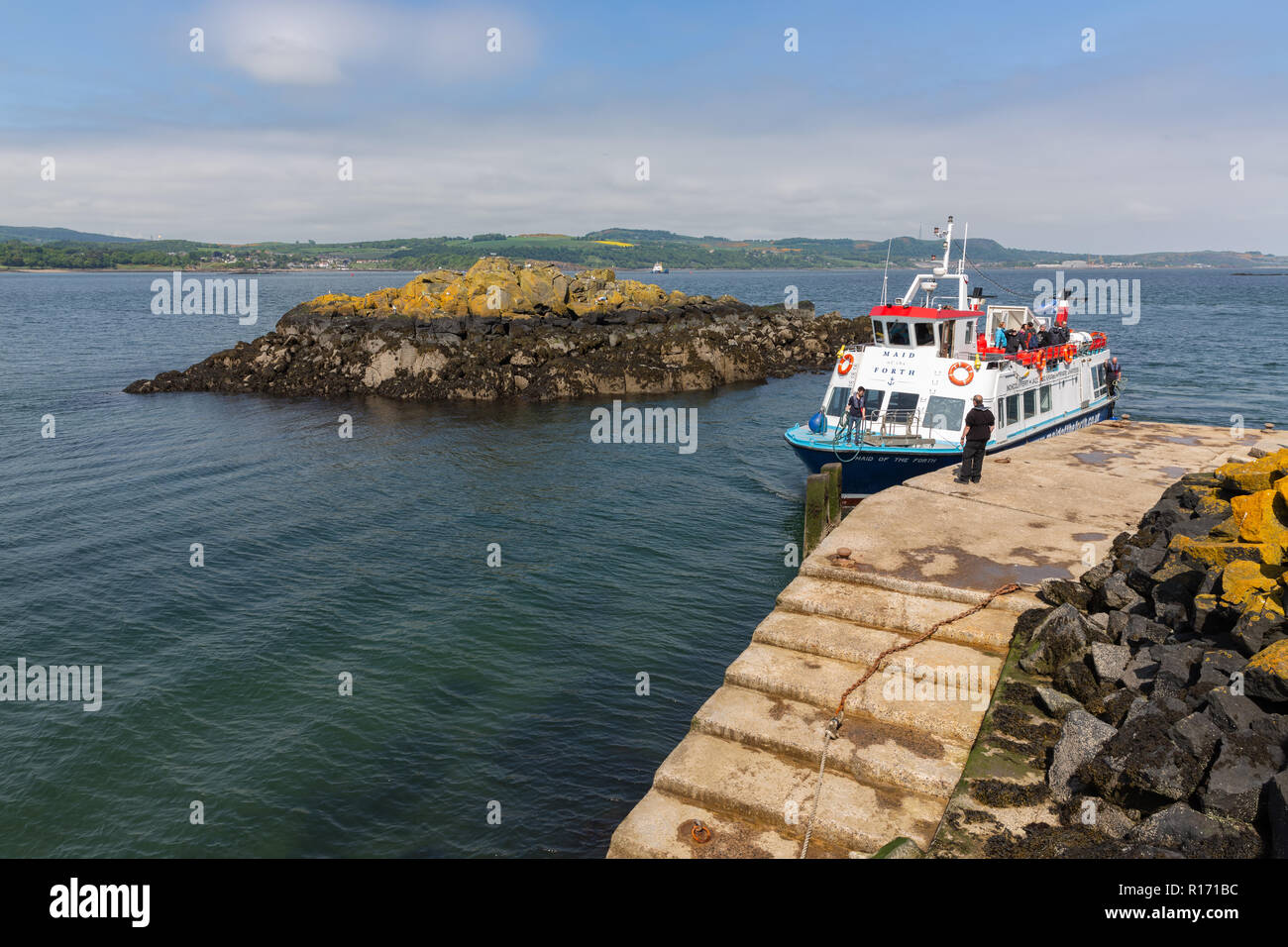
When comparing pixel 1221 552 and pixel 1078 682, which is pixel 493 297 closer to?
pixel 1221 552

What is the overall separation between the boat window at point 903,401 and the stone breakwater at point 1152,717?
1263 centimetres

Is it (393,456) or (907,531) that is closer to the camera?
(907,531)

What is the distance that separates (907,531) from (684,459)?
53.6ft

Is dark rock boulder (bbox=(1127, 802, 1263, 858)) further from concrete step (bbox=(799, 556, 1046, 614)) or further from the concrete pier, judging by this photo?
concrete step (bbox=(799, 556, 1046, 614))

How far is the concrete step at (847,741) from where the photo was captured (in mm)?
7867

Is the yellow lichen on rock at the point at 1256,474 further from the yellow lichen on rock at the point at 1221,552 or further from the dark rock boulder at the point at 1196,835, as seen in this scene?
the dark rock boulder at the point at 1196,835

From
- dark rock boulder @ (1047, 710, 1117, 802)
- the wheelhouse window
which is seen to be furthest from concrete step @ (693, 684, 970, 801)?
the wheelhouse window

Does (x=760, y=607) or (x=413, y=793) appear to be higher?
(x=760, y=607)

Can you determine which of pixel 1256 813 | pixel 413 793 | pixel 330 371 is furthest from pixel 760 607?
pixel 330 371

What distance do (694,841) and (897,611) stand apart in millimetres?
4868

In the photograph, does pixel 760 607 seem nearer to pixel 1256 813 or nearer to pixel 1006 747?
pixel 1006 747

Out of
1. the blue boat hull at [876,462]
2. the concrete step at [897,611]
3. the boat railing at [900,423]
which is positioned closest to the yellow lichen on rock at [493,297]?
the boat railing at [900,423]

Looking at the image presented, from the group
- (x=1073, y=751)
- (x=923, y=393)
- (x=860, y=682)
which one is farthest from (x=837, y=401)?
(x=1073, y=751)
